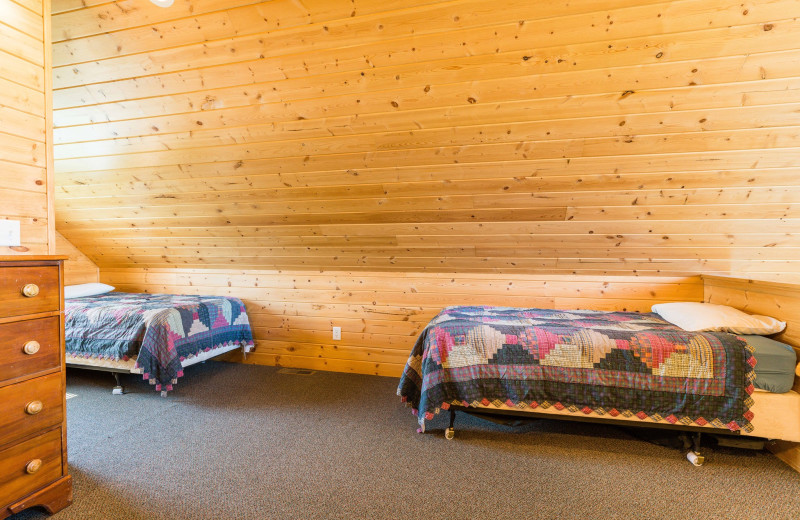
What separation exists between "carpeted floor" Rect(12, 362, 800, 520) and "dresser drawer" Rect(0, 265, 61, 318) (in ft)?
2.70

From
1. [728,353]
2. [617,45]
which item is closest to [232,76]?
[617,45]

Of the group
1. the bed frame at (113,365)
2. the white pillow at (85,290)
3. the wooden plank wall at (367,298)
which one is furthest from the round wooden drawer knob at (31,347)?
the white pillow at (85,290)

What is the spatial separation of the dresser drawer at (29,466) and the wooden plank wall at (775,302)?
3.24 m

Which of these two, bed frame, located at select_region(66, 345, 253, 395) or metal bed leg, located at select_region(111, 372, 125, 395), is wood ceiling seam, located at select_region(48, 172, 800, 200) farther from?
metal bed leg, located at select_region(111, 372, 125, 395)

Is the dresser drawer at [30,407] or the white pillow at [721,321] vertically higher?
the white pillow at [721,321]

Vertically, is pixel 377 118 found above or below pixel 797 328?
above

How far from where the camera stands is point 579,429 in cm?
237

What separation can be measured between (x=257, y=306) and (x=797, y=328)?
12.2 feet

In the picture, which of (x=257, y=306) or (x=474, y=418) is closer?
(x=474, y=418)

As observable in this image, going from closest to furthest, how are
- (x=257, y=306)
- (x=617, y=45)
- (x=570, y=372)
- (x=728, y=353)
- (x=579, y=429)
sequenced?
(x=617, y=45)
(x=728, y=353)
(x=570, y=372)
(x=579, y=429)
(x=257, y=306)

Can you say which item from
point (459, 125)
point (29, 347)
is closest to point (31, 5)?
point (29, 347)

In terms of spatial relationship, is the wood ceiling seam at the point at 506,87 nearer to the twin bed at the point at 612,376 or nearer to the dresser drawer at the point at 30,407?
the twin bed at the point at 612,376

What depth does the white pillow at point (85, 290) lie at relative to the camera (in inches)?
139

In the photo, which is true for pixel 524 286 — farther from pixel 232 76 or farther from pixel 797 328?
pixel 232 76
